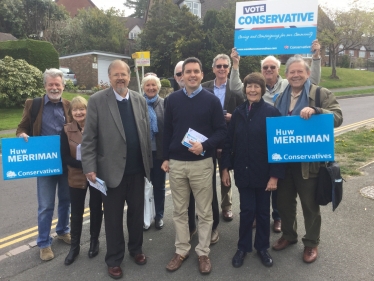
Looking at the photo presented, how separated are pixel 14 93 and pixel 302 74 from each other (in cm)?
1466

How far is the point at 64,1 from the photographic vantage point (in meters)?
54.2

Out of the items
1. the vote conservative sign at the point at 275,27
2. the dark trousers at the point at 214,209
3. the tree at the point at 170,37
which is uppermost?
the tree at the point at 170,37

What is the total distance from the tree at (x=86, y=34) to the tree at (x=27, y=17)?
190cm

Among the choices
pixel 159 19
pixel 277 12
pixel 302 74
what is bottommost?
pixel 302 74

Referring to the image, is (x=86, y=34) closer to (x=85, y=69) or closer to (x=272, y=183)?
(x=85, y=69)

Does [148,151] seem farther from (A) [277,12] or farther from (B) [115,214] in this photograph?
(A) [277,12]

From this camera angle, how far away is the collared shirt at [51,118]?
3.63 m

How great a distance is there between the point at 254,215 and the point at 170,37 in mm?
24807

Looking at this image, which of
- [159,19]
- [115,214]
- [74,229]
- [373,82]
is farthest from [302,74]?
[373,82]

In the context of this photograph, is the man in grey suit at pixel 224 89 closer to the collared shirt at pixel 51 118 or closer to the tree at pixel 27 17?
the collared shirt at pixel 51 118

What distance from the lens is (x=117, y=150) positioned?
3.17 m

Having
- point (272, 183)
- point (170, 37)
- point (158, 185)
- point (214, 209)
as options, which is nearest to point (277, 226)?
point (214, 209)

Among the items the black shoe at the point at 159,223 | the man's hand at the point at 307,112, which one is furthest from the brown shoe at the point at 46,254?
the man's hand at the point at 307,112

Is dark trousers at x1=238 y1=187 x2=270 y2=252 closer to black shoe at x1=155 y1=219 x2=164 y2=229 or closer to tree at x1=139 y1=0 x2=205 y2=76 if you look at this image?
black shoe at x1=155 y1=219 x2=164 y2=229
